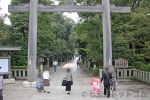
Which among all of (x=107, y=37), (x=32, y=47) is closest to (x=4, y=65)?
(x=32, y=47)

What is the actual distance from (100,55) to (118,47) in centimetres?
245

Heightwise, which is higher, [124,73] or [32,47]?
[32,47]

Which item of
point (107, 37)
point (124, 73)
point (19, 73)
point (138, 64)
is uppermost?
point (107, 37)

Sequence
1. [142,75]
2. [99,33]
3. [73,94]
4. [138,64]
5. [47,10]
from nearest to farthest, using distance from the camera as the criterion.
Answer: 1. [73,94]
2. [47,10]
3. [142,75]
4. [138,64]
5. [99,33]

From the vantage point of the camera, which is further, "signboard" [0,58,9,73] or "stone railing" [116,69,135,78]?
"stone railing" [116,69,135,78]

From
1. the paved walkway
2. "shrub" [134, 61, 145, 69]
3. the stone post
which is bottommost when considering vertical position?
the paved walkway

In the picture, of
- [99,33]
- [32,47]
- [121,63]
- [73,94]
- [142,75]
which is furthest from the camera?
[99,33]

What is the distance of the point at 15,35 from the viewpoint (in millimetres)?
29484

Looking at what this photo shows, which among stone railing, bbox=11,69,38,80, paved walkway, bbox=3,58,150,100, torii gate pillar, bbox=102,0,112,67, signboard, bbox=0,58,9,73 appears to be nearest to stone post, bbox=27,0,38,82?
paved walkway, bbox=3,58,150,100

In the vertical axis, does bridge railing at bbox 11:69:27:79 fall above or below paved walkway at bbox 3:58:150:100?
above

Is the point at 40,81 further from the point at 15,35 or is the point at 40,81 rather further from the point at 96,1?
the point at 96,1

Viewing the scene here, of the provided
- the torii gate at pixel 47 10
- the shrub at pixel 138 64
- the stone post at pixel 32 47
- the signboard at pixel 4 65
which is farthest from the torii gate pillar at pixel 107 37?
the signboard at pixel 4 65

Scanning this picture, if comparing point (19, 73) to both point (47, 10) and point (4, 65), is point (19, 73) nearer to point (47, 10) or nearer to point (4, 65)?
point (4, 65)

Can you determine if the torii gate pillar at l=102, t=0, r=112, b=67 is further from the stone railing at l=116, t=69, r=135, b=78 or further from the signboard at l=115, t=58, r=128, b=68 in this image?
the stone railing at l=116, t=69, r=135, b=78
